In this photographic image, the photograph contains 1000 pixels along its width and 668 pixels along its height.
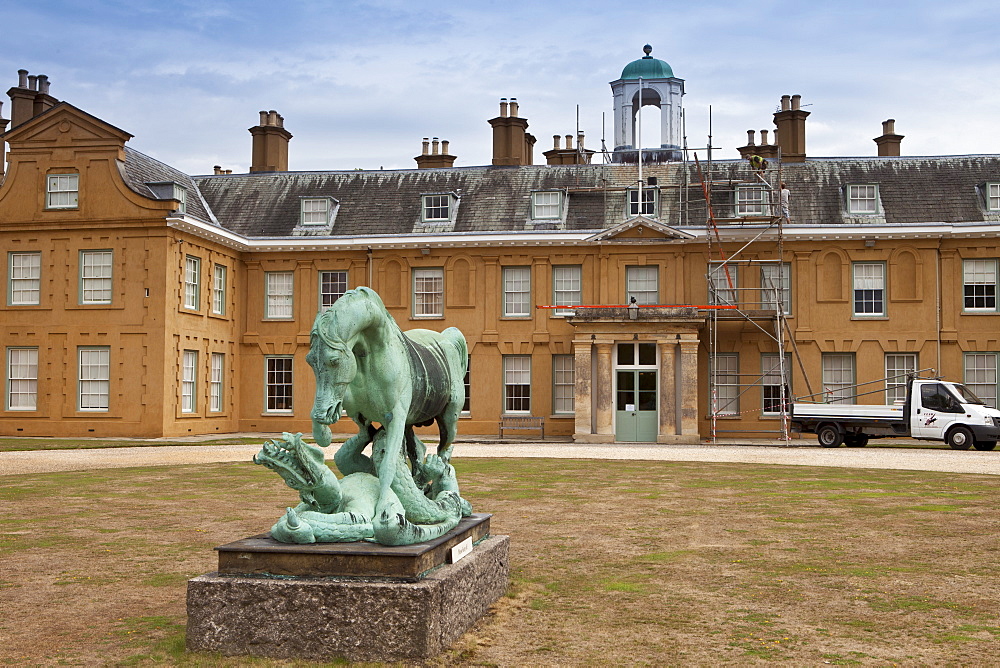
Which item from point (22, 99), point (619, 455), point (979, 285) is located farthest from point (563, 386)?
point (22, 99)

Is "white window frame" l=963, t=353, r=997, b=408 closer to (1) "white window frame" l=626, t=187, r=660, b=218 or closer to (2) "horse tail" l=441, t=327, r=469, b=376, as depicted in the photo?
(1) "white window frame" l=626, t=187, r=660, b=218

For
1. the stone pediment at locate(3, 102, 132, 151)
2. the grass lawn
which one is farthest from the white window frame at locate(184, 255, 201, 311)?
the grass lawn

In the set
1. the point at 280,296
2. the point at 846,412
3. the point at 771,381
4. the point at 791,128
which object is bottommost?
the point at 846,412

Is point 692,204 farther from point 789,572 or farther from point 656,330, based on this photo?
point 789,572

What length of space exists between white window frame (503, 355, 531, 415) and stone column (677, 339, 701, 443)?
509cm

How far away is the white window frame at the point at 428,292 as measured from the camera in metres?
31.7

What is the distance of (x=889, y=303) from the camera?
29.6m

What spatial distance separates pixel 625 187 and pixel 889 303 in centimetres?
850

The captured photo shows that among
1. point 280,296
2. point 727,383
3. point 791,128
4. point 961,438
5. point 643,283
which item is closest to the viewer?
point 961,438

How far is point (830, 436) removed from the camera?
25703 mm

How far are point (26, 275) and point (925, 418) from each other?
24.5m

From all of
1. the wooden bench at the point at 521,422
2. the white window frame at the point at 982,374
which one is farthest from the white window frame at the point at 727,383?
the white window frame at the point at 982,374

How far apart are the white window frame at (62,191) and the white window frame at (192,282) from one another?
11.4ft

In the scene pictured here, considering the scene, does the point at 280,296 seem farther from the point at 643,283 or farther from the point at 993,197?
the point at 993,197
